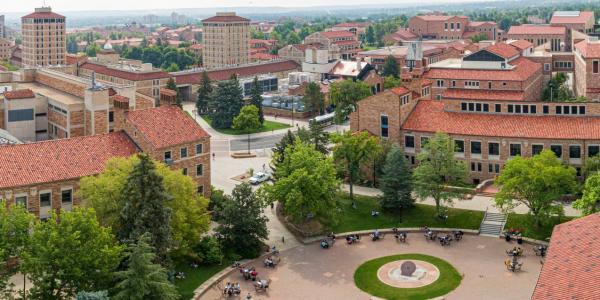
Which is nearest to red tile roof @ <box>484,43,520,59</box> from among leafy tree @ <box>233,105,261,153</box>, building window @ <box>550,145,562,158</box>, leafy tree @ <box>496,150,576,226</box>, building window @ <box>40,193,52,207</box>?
building window @ <box>550,145,562,158</box>

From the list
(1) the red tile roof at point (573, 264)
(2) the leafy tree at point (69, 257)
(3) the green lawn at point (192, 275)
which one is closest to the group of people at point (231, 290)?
(3) the green lawn at point (192, 275)

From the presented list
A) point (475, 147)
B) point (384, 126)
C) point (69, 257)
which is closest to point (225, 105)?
point (384, 126)

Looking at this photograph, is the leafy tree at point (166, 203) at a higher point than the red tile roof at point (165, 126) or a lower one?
lower

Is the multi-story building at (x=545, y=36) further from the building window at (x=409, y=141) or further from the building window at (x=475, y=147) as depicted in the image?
the building window at (x=475, y=147)

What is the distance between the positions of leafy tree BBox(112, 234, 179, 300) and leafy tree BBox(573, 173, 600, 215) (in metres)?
32.5

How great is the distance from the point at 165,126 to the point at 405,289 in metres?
28.8

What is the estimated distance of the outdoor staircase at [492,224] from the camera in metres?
67.1

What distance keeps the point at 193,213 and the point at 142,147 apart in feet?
42.2

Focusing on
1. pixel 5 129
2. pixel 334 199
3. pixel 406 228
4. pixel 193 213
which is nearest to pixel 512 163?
pixel 406 228

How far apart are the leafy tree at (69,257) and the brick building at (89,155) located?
12744mm

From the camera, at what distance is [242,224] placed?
61.4m

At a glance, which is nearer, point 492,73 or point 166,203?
point 166,203

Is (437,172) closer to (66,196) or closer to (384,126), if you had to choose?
(384,126)

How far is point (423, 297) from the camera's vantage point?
53.7m
